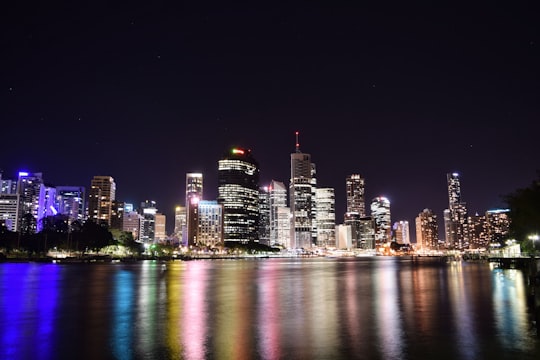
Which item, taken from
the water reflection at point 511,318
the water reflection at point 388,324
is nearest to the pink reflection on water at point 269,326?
the water reflection at point 388,324

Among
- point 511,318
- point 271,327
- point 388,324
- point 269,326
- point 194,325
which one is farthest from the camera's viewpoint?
point 511,318

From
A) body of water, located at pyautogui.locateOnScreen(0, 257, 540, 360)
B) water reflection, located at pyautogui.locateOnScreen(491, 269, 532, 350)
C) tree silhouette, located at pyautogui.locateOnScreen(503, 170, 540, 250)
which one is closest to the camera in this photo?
body of water, located at pyautogui.locateOnScreen(0, 257, 540, 360)

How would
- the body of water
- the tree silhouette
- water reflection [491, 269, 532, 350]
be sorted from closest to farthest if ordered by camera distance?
the body of water → water reflection [491, 269, 532, 350] → the tree silhouette

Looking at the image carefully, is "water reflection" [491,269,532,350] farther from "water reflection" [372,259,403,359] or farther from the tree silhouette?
the tree silhouette

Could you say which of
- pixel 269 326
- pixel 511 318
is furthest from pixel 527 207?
pixel 269 326

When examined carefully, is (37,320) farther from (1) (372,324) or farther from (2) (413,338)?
(2) (413,338)

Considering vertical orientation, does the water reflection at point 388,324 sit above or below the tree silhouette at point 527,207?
below

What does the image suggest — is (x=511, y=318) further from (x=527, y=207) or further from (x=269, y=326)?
(x=527, y=207)

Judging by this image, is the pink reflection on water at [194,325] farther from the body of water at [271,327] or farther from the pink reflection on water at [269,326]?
the pink reflection on water at [269,326]

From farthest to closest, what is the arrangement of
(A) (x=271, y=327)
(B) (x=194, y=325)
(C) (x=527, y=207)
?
(C) (x=527, y=207), (B) (x=194, y=325), (A) (x=271, y=327)

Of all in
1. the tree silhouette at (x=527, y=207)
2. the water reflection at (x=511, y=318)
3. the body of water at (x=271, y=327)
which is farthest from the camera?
the tree silhouette at (x=527, y=207)

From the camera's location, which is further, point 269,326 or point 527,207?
point 527,207

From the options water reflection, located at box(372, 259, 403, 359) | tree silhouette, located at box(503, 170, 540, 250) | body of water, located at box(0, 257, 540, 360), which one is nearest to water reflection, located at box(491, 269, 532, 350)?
body of water, located at box(0, 257, 540, 360)

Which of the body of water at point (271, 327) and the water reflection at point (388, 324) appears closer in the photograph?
the body of water at point (271, 327)
